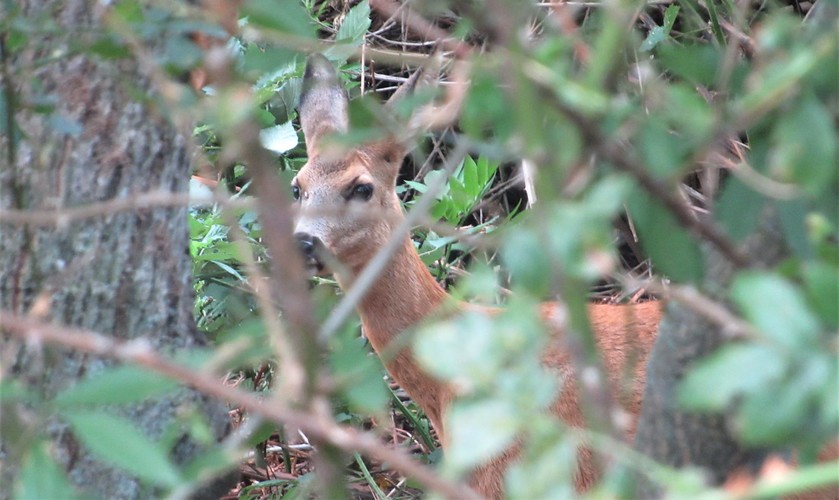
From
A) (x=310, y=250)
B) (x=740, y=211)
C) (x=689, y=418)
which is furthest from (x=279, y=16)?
(x=310, y=250)

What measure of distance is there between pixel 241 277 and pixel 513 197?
7.11 ft

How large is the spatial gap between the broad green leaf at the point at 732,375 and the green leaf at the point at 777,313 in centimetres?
1

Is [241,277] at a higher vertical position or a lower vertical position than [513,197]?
higher

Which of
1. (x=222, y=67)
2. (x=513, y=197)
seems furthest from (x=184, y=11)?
(x=513, y=197)

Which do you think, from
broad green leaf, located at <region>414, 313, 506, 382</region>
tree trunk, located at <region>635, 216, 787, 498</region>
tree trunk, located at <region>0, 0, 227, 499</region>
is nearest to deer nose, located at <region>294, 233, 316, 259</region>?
tree trunk, located at <region>0, 0, 227, 499</region>

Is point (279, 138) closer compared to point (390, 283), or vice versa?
point (390, 283)

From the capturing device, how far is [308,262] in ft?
12.7

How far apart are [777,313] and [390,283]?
3239mm

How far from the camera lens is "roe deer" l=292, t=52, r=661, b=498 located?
3678 millimetres

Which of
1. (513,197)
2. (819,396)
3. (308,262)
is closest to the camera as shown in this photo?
(819,396)

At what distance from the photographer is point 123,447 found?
2.91 ft

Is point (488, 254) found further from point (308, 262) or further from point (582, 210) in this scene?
point (582, 210)

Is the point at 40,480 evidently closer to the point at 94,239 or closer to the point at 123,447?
A: the point at 123,447

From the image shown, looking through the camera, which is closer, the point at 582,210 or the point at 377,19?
the point at 582,210
